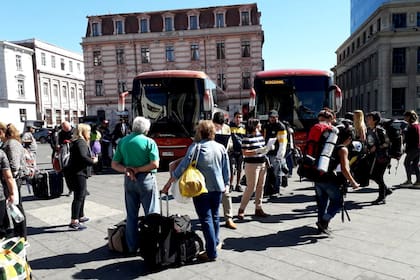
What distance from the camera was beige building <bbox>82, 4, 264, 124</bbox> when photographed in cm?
3788

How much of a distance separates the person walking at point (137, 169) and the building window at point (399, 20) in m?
49.8

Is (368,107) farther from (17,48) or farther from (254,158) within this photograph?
(17,48)

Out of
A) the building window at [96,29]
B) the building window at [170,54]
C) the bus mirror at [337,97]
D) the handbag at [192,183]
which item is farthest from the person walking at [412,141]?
the building window at [96,29]

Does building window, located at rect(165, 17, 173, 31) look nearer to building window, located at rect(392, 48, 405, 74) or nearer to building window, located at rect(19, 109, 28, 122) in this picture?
building window, located at rect(19, 109, 28, 122)

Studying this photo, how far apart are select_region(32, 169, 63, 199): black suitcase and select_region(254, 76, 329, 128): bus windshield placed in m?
7.27

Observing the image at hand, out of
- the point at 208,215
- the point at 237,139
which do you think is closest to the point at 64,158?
the point at 208,215

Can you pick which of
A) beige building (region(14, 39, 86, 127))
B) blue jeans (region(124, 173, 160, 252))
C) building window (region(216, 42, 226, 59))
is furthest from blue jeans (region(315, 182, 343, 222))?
beige building (region(14, 39, 86, 127))

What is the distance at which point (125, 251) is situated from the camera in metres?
4.45

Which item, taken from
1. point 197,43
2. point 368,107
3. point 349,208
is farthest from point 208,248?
point 368,107

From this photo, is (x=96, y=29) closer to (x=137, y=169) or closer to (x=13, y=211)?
(x=13, y=211)

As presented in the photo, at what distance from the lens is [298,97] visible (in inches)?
460

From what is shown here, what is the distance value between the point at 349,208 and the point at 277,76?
6583 millimetres

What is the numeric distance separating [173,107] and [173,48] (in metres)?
29.2

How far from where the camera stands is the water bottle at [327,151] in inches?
181
